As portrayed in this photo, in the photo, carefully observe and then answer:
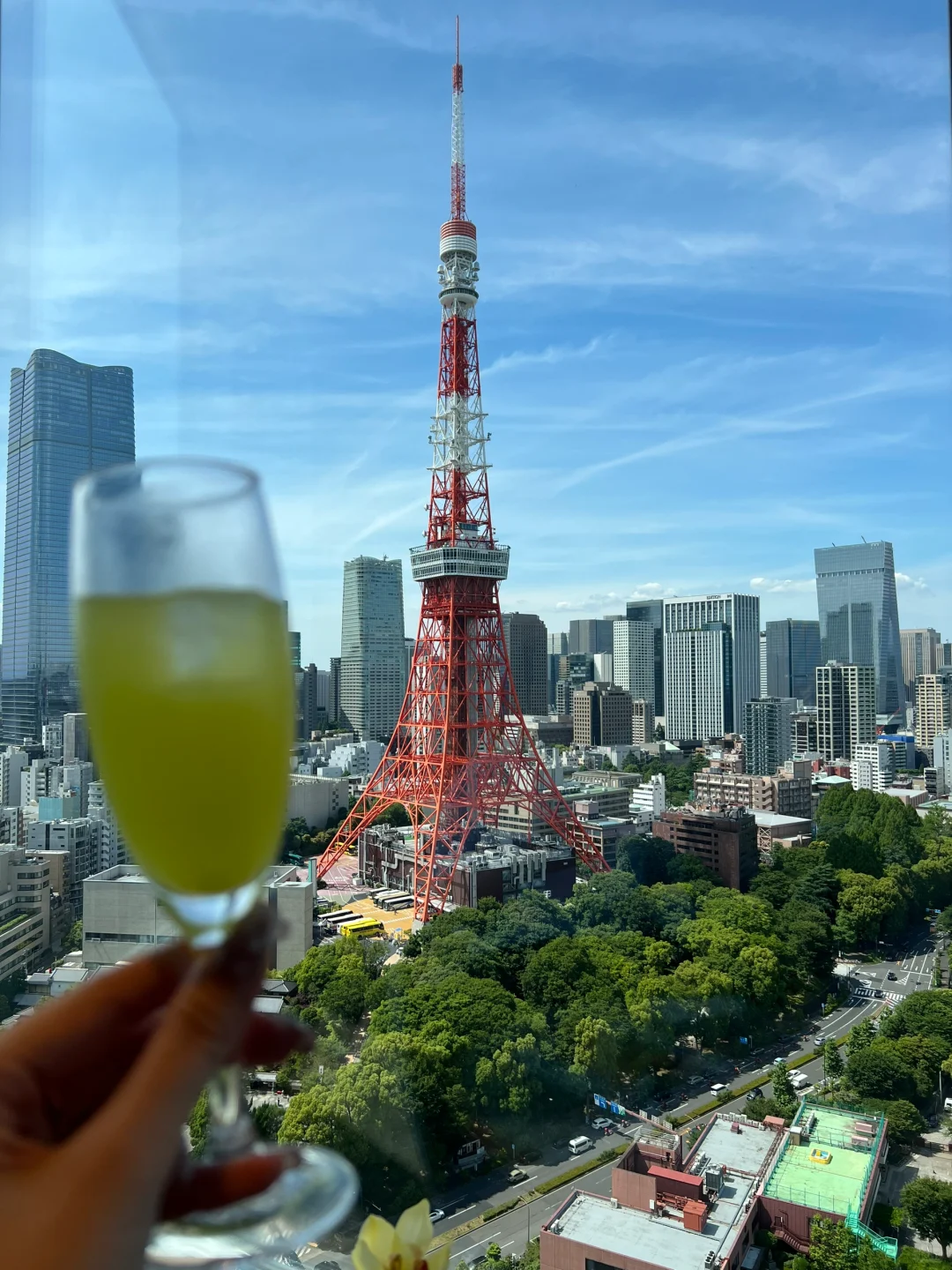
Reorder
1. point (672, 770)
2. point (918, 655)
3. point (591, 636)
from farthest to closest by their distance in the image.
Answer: point (591, 636), point (918, 655), point (672, 770)

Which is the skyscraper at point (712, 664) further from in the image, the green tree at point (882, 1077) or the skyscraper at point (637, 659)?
the green tree at point (882, 1077)

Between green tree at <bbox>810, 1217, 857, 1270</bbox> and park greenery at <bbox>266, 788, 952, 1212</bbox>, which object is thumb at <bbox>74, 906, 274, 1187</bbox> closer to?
park greenery at <bbox>266, 788, 952, 1212</bbox>

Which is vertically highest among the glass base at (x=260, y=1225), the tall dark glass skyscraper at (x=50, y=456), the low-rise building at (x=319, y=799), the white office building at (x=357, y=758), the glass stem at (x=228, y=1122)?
the tall dark glass skyscraper at (x=50, y=456)

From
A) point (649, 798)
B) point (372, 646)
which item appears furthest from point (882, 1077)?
point (372, 646)

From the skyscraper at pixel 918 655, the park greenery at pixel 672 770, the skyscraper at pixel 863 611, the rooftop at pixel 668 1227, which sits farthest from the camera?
the skyscraper at pixel 918 655

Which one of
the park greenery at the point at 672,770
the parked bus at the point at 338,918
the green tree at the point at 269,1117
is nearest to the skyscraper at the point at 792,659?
the park greenery at the point at 672,770

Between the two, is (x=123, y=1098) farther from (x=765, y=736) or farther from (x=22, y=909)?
(x=765, y=736)
